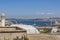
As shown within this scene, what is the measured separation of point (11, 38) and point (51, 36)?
7.39ft

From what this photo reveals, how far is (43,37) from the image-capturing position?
36.5 ft

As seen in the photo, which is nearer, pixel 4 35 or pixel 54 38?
pixel 4 35

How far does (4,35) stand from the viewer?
10227 mm

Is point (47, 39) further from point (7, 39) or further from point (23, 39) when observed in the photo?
point (7, 39)

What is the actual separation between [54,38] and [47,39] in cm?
38

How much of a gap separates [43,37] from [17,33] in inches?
64.6

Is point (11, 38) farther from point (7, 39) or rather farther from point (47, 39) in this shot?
point (47, 39)

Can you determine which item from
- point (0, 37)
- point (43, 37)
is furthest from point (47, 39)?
point (0, 37)

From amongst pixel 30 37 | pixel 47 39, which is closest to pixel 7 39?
pixel 30 37

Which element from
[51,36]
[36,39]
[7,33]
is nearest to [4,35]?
[7,33]

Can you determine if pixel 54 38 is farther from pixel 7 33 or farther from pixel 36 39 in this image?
pixel 7 33

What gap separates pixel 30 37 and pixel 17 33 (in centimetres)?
117

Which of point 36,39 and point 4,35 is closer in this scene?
point 4,35

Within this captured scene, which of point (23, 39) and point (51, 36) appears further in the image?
point (51, 36)
